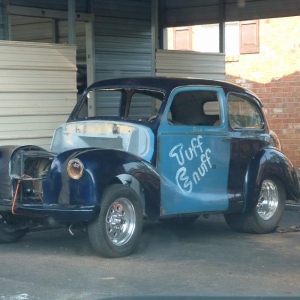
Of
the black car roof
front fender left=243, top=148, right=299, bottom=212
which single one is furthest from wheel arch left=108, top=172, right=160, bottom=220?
front fender left=243, top=148, right=299, bottom=212

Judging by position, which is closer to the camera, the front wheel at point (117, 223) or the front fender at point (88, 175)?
the front fender at point (88, 175)

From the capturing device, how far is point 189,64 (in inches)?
503

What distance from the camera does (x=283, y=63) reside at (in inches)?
645

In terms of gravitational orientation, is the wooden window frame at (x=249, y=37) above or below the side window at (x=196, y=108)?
above

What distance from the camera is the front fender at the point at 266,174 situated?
906cm

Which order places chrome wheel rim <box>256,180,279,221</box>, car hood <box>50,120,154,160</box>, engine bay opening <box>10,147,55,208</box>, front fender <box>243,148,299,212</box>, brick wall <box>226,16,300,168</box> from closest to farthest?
engine bay opening <box>10,147,55,208</box> < car hood <box>50,120,154,160</box> < front fender <box>243,148,299,212</box> < chrome wheel rim <box>256,180,279,221</box> < brick wall <box>226,16,300,168</box>

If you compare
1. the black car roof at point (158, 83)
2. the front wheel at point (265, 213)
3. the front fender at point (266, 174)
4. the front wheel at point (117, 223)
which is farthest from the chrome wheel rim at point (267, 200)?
the front wheel at point (117, 223)

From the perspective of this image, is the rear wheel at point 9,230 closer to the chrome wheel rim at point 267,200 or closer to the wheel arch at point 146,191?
the wheel arch at point 146,191

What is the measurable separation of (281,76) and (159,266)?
972 cm

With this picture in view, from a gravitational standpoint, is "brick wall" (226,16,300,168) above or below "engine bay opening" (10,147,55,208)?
above

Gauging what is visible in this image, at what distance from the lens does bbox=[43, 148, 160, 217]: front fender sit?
739 cm

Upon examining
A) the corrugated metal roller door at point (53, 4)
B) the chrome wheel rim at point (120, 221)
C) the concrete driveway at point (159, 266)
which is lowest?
the concrete driveway at point (159, 266)

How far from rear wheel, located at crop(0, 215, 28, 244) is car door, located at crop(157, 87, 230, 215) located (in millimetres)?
1678

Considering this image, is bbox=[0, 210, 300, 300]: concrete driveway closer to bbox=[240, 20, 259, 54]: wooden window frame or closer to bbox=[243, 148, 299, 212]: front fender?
bbox=[243, 148, 299, 212]: front fender
